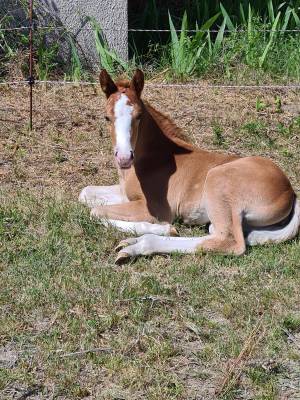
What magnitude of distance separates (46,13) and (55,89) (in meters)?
0.89

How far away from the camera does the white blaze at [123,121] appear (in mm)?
6195

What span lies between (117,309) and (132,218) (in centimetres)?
143

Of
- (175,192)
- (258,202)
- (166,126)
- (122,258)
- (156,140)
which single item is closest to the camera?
(122,258)

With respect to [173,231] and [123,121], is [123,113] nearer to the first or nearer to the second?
[123,121]

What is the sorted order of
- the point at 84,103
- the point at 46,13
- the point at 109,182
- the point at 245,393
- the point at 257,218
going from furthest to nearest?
the point at 46,13, the point at 84,103, the point at 109,182, the point at 257,218, the point at 245,393

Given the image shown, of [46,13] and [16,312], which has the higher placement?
[46,13]

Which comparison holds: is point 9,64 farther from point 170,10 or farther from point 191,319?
point 191,319

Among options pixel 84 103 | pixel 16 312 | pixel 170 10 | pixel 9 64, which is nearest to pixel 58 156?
pixel 84 103

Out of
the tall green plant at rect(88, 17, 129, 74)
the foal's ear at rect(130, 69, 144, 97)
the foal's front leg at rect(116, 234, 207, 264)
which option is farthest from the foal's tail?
the tall green plant at rect(88, 17, 129, 74)

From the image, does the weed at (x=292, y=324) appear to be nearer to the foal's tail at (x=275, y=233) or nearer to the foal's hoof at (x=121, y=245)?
the foal's tail at (x=275, y=233)

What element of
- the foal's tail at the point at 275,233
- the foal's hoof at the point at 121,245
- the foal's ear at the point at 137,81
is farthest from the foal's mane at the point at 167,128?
the foal's hoof at the point at 121,245

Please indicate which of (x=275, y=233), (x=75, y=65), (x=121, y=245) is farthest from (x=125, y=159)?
(x=75, y=65)

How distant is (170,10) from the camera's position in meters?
10.9

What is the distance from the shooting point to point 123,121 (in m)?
6.27
